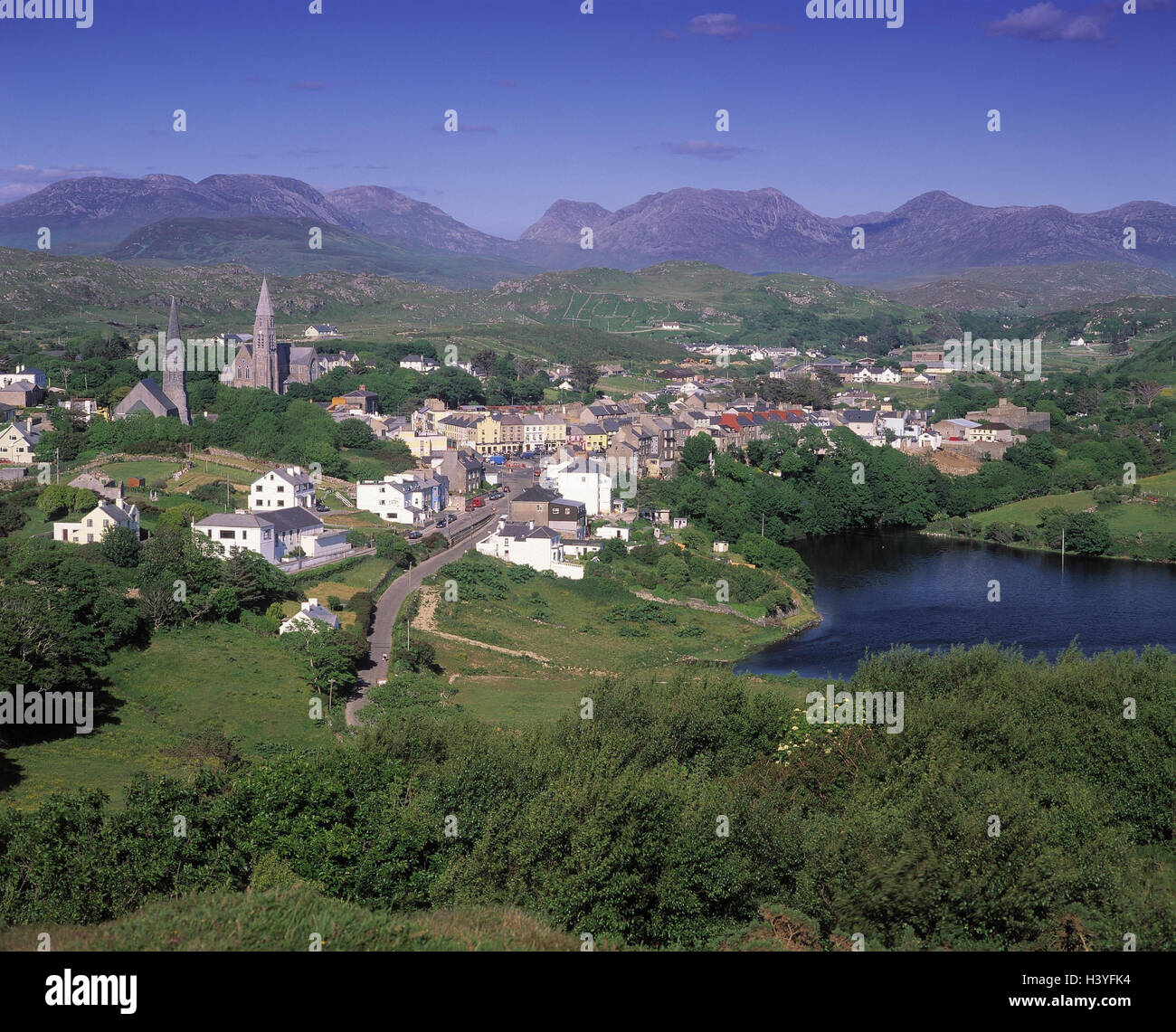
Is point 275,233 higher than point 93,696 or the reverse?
higher

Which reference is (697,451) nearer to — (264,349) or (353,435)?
(353,435)

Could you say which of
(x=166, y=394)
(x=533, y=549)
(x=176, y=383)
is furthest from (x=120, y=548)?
(x=176, y=383)

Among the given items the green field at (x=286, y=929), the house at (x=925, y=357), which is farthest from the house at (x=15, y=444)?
the house at (x=925, y=357)

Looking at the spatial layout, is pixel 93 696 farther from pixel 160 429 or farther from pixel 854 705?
pixel 160 429

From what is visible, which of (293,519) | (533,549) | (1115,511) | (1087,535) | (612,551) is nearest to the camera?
(293,519)

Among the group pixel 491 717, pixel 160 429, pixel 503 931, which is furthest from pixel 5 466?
pixel 503 931
